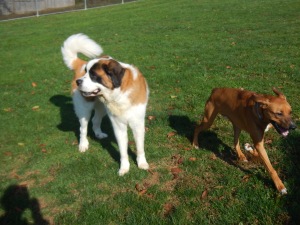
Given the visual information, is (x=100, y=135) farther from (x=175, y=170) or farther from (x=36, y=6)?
(x=36, y=6)

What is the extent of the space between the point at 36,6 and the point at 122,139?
27.2 metres

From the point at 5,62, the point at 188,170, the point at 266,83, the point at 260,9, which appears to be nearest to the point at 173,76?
the point at 266,83

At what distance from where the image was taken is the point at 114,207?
4.42 meters

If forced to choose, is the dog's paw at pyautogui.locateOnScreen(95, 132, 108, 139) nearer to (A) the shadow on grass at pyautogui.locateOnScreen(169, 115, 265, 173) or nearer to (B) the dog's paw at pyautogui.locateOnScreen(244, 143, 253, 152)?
(A) the shadow on grass at pyautogui.locateOnScreen(169, 115, 265, 173)

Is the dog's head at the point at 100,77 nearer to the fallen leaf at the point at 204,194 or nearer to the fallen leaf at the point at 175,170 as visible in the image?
the fallen leaf at the point at 175,170

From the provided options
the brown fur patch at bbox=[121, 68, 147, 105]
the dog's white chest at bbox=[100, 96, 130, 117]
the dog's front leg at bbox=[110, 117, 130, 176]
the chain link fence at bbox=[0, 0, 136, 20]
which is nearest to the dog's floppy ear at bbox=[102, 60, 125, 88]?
the brown fur patch at bbox=[121, 68, 147, 105]

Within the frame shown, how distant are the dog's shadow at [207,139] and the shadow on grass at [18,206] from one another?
8.88ft

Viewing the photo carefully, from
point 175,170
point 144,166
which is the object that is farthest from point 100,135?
point 175,170

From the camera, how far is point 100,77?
14.5ft

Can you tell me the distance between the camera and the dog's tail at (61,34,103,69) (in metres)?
5.83

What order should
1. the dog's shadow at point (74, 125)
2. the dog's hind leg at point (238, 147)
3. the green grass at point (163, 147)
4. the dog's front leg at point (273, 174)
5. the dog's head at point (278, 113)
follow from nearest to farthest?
the dog's head at point (278, 113), the dog's front leg at point (273, 174), the green grass at point (163, 147), the dog's hind leg at point (238, 147), the dog's shadow at point (74, 125)

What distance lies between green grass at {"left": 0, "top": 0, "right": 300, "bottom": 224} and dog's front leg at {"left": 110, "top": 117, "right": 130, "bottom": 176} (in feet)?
0.47

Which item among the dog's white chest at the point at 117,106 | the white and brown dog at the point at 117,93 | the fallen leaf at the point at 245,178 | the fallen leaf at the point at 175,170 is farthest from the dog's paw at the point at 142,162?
the fallen leaf at the point at 245,178

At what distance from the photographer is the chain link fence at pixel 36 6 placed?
28.6 metres
